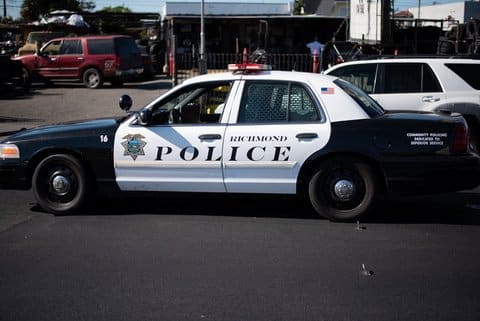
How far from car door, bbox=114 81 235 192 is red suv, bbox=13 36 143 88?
18157 mm

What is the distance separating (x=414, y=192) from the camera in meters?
6.59

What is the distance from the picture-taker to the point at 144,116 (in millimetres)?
6746

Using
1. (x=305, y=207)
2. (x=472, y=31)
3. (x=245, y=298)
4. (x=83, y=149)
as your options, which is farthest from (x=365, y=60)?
(x=472, y=31)

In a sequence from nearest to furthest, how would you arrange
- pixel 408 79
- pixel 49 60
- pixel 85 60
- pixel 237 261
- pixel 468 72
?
pixel 237 261
pixel 468 72
pixel 408 79
pixel 85 60
pixel 49 60

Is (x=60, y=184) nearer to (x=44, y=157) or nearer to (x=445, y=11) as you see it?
(x=44, y=157)

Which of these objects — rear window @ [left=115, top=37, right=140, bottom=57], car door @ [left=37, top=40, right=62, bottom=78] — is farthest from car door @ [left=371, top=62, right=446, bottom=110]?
car door @ [left=37, top=40, right=62, bottom=78]

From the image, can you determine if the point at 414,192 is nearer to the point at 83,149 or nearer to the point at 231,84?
the point at 231,84

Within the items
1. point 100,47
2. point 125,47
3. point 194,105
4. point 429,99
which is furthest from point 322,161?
point 125,47

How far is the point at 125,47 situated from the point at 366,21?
9.05m

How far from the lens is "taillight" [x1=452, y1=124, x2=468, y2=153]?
652 cm

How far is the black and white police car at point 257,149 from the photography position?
21.4 feet

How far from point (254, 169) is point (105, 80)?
63.1 feet

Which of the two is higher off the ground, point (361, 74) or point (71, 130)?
point (361, 74)

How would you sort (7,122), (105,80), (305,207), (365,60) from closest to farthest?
(305,207)
(365,60)
(7,122)
(105,80)
